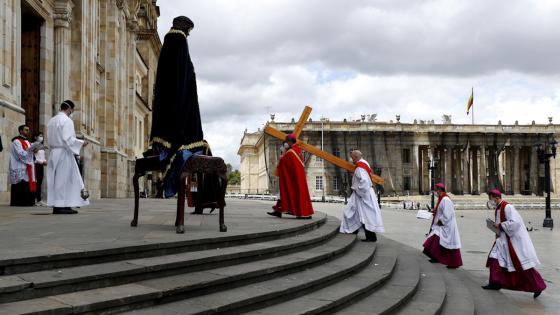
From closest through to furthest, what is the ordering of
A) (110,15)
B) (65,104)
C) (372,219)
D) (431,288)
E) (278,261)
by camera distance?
(278,261)
(431,288)
(65,104)
(372,219)
(110,15)

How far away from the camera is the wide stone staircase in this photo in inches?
140

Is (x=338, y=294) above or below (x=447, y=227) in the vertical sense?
below

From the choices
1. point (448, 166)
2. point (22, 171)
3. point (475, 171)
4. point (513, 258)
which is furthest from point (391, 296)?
point (475, 171)

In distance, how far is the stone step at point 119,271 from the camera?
3424 mm

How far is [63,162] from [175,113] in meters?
3.37

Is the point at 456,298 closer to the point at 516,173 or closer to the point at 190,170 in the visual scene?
the point at 190,170

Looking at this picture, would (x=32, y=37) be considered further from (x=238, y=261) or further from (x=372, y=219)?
(x=238, y=261)

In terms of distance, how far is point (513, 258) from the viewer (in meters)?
7.14

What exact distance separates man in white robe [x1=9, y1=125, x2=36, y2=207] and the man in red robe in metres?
5.15

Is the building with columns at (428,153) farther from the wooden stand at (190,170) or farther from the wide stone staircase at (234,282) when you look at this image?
the wooden stand at (190,170)

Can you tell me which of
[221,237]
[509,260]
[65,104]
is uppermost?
[65,104]

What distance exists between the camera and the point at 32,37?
48.9 ft

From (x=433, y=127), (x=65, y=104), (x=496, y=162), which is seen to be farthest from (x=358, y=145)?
(x=65, y=104)

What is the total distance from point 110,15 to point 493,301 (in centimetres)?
2007
